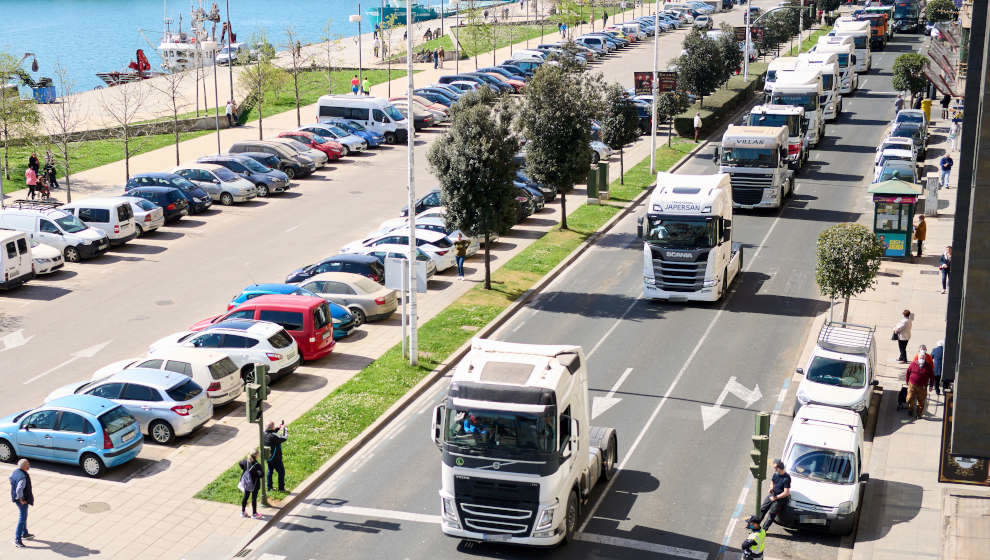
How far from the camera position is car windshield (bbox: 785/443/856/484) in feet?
75.3

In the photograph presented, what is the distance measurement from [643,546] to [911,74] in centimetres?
5743

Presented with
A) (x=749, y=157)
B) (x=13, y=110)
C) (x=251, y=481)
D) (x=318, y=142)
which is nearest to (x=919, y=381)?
(x=251, y=481)

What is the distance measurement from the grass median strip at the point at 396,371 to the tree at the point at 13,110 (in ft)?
77.6

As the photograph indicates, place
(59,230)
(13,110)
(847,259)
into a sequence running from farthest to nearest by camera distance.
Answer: (13,110) < (59,230) < (847,259)

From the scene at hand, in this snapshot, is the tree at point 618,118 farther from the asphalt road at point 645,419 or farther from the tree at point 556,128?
the tree at point 556,128

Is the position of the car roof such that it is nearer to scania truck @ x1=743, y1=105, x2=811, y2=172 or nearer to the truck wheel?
the truck wheel

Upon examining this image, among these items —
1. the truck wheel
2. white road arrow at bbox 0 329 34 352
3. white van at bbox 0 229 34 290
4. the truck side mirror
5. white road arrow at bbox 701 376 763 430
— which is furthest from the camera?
white van at bbox 0 229 34 290

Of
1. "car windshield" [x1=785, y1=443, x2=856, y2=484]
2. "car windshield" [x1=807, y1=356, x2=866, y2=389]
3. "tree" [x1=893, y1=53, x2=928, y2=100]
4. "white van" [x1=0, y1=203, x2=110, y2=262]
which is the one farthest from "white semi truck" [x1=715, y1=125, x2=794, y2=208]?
"tree" [x1=893, y1=53, x2=928, y2=100]

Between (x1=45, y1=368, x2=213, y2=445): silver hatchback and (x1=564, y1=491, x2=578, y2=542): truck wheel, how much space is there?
998 cm

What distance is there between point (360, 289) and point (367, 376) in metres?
5.38

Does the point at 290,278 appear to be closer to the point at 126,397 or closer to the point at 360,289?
the point at 360,289

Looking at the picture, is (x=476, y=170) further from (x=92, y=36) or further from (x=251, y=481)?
(x=92, y=36)

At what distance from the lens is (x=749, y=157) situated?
4778cm

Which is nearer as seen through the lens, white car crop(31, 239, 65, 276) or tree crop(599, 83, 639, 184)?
white car crop(31, 239, 65, 276)
